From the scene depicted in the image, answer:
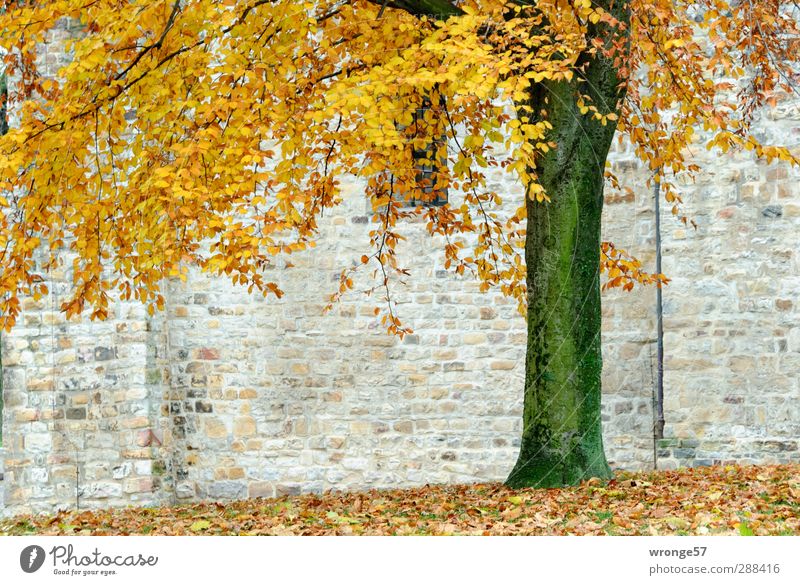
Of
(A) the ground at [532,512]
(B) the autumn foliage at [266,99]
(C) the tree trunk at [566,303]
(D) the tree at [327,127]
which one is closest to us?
(A) the ground at [532,512]

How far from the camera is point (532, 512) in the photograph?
7332 mm

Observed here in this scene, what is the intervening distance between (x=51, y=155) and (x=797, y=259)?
717 centimetres

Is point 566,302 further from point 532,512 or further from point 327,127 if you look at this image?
point 327,127

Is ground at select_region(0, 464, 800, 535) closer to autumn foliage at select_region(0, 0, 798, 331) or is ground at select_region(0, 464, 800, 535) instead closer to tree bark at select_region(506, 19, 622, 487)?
tree bark at select_region(506, 19, 622, 487)

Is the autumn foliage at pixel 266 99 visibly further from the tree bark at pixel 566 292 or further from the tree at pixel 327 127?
the tree bark at pixel 566 292

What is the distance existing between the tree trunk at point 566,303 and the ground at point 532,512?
294 millimetres

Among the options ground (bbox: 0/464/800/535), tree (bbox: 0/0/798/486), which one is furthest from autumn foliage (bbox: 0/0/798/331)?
ground (bbox: 0/464/800/535)

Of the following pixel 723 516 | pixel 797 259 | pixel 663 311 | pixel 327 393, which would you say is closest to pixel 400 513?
pixel 723 516

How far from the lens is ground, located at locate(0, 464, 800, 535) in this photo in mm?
6762

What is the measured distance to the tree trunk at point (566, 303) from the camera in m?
8.33

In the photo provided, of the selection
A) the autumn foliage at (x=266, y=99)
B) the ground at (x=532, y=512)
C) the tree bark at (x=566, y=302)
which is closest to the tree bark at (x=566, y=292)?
the tree bark at (x=566, y=302)

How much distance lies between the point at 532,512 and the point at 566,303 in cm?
180

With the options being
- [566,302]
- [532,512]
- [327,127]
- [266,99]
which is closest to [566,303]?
[566,302]

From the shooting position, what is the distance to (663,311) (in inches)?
437
